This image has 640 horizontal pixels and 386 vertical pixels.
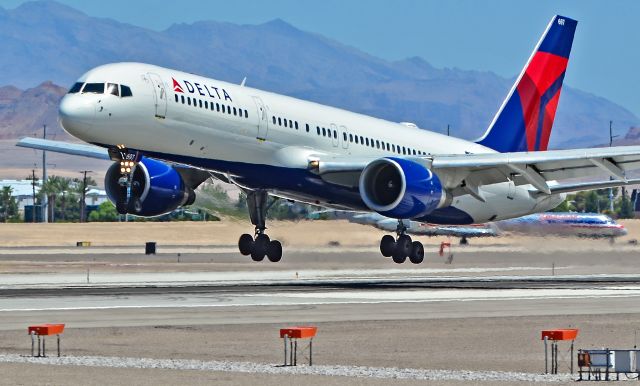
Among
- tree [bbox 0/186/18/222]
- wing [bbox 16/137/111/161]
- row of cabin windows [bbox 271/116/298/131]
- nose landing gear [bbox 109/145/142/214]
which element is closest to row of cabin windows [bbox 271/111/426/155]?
row of cabin windows [bbox 271/116/298/131]

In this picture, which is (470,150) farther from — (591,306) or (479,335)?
(479,335)

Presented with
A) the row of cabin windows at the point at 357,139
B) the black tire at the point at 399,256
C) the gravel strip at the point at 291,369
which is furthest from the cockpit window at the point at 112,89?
the gravel strip at the point at 291,369

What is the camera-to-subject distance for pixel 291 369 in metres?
24.4

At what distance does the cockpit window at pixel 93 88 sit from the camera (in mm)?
45375

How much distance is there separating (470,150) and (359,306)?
22.2 meters

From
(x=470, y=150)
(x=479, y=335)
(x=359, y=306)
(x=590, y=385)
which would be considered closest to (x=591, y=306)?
(x=359, y=306)

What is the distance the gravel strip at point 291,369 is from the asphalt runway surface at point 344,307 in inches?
6.2

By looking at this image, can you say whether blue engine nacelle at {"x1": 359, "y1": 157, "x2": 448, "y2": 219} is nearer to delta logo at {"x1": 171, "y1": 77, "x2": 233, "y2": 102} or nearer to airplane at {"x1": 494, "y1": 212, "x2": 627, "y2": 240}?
delta logo at {"x1": 171, "y1": 77, "x2": 233, "y2": 102}

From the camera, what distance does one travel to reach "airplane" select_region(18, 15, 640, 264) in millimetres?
45906

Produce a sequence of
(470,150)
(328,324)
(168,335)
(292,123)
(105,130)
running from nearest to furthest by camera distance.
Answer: (168,335) < (328,324) < (105,130) < (292,123) < (470,150)

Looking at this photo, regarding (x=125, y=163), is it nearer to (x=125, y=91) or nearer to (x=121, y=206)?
(x=125, y=91)

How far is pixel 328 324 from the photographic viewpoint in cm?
3259

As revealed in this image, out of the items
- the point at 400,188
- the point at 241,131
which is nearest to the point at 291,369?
the point at 400,188

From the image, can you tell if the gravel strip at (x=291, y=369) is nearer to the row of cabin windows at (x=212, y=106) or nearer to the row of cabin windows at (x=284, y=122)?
the row of cabin windows at (x=212, y=106)
